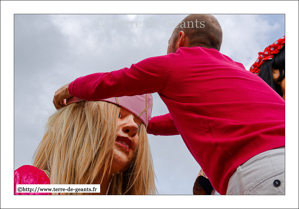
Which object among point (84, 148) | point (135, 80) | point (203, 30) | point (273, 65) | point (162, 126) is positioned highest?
point (203, 30)

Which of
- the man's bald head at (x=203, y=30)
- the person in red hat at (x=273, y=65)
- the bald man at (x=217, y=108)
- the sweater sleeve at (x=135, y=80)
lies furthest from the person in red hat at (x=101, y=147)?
the person in red hat at (x=273, y=65)

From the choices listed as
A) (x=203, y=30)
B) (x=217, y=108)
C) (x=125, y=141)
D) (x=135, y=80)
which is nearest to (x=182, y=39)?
(x=203, y=30)

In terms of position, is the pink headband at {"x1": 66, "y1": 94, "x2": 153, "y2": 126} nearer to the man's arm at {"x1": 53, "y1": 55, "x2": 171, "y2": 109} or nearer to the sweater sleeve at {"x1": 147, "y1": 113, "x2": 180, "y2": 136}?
the sweater sleeve at {"x1": 147, "y1": 113, "x2": 180, "y2": 136}

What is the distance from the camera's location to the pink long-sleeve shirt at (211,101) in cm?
132

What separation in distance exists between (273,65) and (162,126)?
31.2 inches

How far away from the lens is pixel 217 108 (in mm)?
1411

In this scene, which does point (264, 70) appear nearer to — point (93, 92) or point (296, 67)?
point (296, 67)

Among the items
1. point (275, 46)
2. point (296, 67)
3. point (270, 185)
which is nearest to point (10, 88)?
point (270, 185)

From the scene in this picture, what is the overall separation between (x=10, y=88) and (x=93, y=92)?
438 mm

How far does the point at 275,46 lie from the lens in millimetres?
2252

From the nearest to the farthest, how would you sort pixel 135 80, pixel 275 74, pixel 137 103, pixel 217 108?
1. pixel 217 108
2. pixel 135 80
3. pixel 137 103
4. pixel 275 74

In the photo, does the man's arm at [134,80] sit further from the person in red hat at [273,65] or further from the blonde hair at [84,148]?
the person in red hat at [273,65]

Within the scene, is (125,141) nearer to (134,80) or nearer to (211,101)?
(134,80)

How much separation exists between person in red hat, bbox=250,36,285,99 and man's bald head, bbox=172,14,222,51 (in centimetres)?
56
